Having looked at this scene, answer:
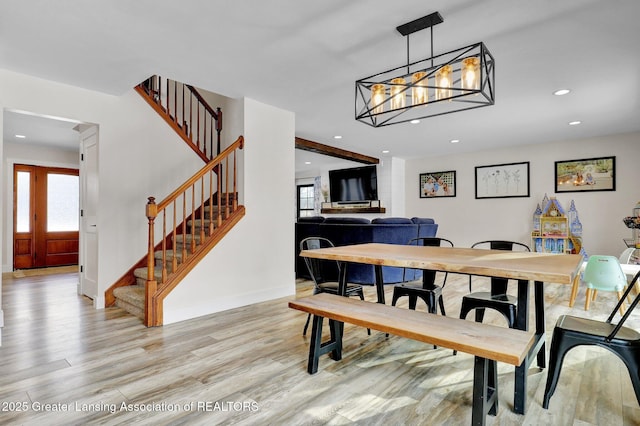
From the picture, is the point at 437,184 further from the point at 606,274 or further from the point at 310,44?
the point at 310,44

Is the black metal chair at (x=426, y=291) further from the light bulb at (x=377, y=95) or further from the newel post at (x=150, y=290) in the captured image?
the newel post at (x=150, y=290)

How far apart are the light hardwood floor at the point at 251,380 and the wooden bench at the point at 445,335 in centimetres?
19

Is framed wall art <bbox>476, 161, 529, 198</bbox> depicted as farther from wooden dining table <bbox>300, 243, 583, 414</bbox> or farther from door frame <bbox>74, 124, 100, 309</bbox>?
door frame <bbox>74, 124, 100, 309</bbox>

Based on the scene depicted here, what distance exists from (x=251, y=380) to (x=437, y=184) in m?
6.78

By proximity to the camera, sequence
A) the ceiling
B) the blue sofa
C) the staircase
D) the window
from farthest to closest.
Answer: the window, the blue sofa, the staircase, the ceiling

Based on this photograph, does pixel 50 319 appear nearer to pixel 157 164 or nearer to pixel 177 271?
pixel 177 271


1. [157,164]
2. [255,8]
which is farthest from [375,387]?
[157,164]

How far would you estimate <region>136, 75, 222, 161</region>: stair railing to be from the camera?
4.62m

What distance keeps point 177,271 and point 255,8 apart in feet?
8.11

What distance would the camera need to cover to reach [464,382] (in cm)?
217

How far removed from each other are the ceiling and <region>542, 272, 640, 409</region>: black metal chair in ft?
6.04

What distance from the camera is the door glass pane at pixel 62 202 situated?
6906 millimetres

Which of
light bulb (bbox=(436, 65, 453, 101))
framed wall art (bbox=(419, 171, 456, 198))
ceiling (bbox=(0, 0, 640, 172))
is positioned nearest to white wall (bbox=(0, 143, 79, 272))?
ceiling (bbox=(0, 0, 640, 172))

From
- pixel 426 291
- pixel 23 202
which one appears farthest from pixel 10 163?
pixel 426 291
